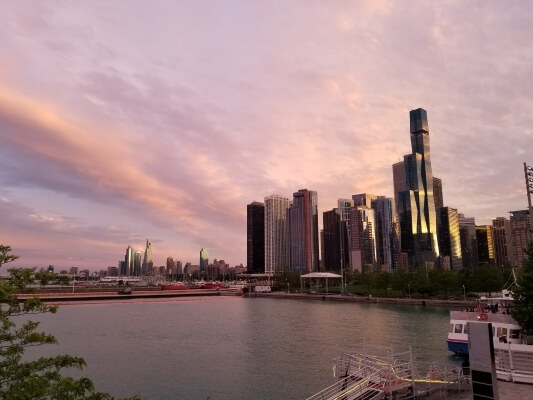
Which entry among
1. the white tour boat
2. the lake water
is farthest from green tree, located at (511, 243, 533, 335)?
the lake water

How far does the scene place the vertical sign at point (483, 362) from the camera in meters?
20.6

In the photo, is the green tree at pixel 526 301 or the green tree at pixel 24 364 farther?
the green tree at pixel 526 301

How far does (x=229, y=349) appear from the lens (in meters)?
72.1

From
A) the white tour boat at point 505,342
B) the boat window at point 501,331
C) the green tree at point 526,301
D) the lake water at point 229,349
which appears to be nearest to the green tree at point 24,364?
the white tour boat at point 505,342

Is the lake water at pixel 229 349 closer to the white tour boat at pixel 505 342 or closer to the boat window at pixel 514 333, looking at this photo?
the white tour boat at pixel 505 342

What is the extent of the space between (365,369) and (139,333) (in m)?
76.3

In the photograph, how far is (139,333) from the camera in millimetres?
94125

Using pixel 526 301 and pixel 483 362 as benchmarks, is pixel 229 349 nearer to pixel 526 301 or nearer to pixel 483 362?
pixel 526 301

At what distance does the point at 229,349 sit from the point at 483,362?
189ft

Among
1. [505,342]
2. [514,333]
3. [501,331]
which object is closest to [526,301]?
[505,342]

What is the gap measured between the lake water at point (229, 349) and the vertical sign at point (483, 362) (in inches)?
831

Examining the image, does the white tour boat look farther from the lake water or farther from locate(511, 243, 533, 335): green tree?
the lake water

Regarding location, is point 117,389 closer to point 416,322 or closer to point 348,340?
point 348,340

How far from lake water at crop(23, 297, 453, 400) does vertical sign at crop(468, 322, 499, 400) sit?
21115 mm
